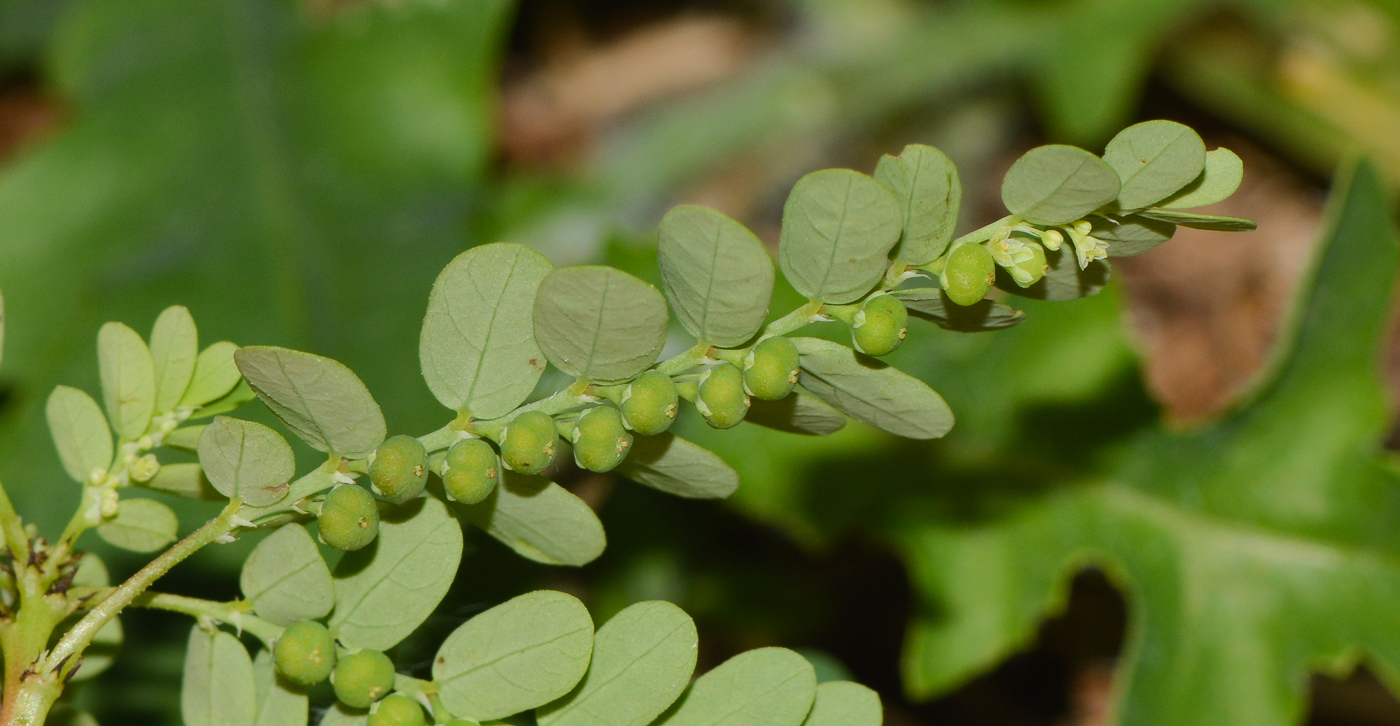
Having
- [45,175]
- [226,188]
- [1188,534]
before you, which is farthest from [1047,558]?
[45,175]

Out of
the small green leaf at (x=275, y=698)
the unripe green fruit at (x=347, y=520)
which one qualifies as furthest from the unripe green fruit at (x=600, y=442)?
the small green leaf at (x=275, y=698)

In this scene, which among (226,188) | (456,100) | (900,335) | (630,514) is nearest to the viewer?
(900,335)

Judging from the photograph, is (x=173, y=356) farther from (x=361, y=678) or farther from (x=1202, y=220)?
(x=1202, y=220)

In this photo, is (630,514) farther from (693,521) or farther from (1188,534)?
(1188,534)

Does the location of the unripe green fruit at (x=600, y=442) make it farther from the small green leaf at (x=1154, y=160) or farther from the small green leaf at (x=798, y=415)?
the small green leaf at (x=1154, y=160)

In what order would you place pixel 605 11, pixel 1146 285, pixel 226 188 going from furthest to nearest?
1. pixel 605 11
2. pixel 1146 285
3. pixel 226 188

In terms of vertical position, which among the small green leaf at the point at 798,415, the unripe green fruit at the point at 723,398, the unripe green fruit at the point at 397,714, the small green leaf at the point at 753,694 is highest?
the unripe green fruit at the point at 723,398

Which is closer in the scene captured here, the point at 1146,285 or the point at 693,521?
the point at 693,521
